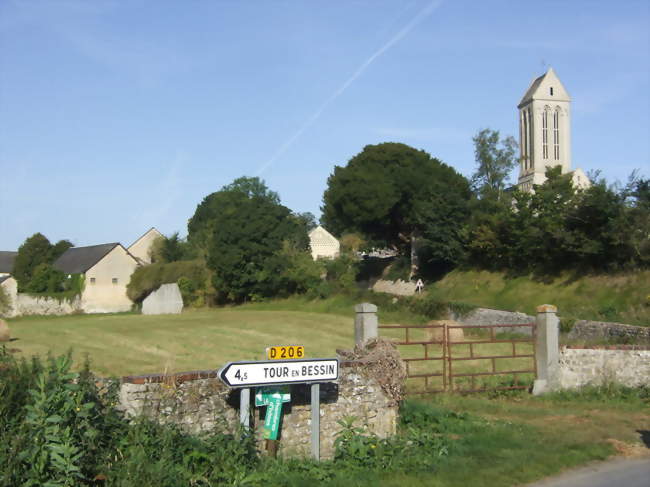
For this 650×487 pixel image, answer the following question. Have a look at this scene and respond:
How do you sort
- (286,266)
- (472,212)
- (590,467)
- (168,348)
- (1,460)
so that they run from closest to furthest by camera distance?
(1,460) < (590,467) < (168,348) < (472,212) < (286,266)

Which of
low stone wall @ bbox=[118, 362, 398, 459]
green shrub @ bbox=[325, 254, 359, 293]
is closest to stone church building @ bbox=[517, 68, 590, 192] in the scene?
green shrub @ bbox=[325, 254, 359, 293]

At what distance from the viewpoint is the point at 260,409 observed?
8258 millimetres

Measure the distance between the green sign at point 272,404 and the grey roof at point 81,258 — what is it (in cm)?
5553

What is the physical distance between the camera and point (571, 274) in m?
33.6

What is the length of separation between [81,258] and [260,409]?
60.1m

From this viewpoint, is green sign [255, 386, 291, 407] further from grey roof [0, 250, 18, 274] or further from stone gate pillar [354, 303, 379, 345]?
grey roof [0, 250, 18, 274]

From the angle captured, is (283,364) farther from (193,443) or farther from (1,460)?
(1,460)

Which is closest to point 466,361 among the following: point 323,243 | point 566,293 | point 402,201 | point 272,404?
point 566,293

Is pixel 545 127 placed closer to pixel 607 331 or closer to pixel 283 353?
pixel 607 331

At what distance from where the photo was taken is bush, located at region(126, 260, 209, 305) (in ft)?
184

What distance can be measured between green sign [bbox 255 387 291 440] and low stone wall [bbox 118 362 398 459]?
15 centimetres

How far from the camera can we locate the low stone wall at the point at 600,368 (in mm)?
14977

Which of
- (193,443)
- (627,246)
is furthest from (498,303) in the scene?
(193,443)

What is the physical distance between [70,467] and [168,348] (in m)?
20.4
